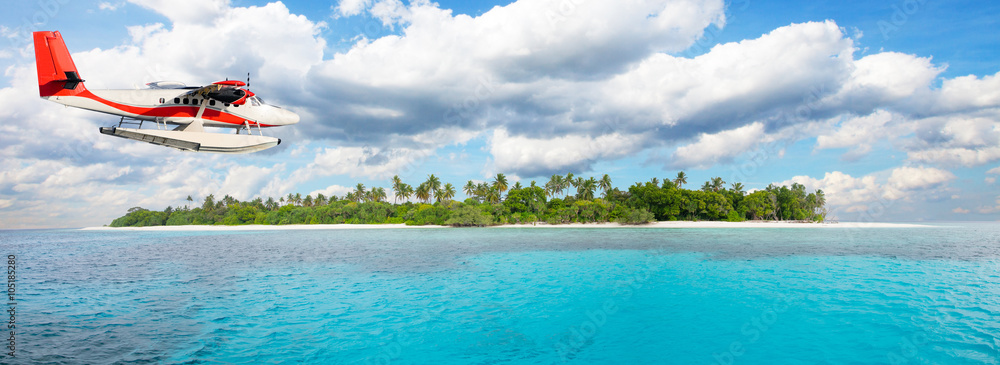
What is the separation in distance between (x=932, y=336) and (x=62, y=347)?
28.1m

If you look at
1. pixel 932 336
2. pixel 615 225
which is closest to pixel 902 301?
pixel 932 336

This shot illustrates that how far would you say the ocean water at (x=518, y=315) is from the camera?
1230 cm

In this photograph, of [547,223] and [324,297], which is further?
[547,223]

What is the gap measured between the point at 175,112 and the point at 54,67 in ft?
11.9

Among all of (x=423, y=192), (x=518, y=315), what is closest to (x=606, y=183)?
(x=423, y=192)

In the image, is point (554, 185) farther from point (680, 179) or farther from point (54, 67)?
point (54, 67)

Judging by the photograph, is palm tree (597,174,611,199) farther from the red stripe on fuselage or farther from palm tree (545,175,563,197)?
the red stripe on fuselage

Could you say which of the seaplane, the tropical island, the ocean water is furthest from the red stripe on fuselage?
the tropical island

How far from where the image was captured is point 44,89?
14.5 metres

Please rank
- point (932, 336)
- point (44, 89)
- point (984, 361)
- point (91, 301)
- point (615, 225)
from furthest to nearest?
point (615, 225)
point (91, 301)
point (44, 89)
point (932, 336)
point (984, 361)

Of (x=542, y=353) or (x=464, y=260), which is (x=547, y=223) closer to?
(x=464, y=260)

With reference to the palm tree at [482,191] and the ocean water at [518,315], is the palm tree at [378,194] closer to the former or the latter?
the palm tree at [482,191]

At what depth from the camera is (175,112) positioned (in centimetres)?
1698

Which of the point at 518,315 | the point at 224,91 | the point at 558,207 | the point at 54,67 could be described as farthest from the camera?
the point at 558,207
